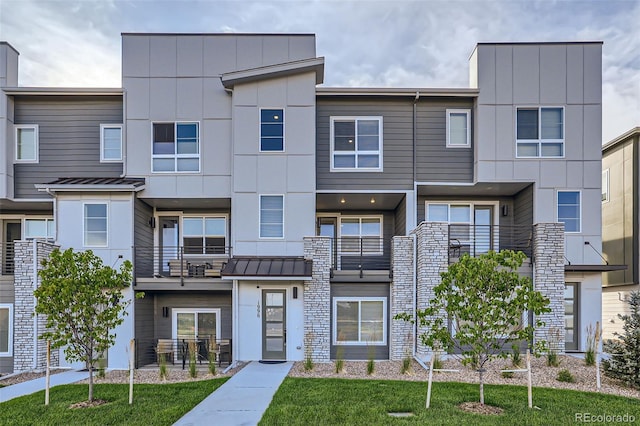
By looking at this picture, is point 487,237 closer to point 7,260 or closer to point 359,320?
A: point 359,320

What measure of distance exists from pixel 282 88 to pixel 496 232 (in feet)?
28.9

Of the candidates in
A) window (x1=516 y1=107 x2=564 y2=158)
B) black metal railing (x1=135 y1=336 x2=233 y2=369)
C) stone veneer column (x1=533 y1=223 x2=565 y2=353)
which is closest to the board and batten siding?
black metal railing (x1=135 y1=336 x2=233 y2=369)

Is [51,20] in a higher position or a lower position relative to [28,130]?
higher

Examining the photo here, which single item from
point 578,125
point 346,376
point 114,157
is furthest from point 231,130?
point 578,125

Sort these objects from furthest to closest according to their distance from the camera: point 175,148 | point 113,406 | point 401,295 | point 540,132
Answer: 1. point 175,148
2. point 540,132
3. point 401,295
4. point 113,406

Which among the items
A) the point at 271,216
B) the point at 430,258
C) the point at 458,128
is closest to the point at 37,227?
the point at 271,216

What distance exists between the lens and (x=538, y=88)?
43.8 ft

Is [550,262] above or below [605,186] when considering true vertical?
below

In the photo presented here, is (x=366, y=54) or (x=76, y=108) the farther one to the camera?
(x=366, y=54)

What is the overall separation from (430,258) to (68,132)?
12.6m

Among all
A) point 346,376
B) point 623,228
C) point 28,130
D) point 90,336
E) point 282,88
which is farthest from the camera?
point 623,228

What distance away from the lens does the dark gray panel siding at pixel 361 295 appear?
41.1 feet

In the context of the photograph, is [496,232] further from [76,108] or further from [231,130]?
[76,108]

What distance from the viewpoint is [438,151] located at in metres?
13.7
